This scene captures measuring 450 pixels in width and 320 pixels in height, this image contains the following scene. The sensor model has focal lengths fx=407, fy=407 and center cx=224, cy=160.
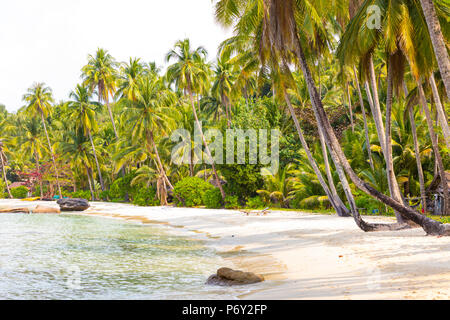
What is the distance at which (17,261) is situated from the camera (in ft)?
39.5

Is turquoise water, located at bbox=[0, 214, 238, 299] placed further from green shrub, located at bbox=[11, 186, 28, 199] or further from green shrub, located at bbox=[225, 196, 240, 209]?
green shrub, located at bbox=[11, 186, 28, 199]

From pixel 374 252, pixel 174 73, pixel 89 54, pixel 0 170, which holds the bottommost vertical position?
pixel 374 252

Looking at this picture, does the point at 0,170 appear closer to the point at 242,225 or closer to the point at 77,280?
the point at 242,225

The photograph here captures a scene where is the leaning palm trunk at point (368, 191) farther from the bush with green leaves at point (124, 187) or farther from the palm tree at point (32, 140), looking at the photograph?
the palm tree at point (32, 140)

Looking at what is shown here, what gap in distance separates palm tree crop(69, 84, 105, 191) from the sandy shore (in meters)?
31.8

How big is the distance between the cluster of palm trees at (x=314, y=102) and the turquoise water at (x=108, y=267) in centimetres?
565

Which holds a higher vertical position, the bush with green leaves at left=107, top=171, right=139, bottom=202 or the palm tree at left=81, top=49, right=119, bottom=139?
the palm tree at left=81, top=49, right=119, bottom=139

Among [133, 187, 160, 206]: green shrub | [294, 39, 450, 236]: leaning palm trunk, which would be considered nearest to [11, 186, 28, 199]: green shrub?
[133, 187, 160, 206]: green shrub

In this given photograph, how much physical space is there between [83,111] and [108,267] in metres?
38.4

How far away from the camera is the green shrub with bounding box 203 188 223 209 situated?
29.1 meters

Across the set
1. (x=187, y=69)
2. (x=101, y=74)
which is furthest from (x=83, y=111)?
(x=187, y=69)
